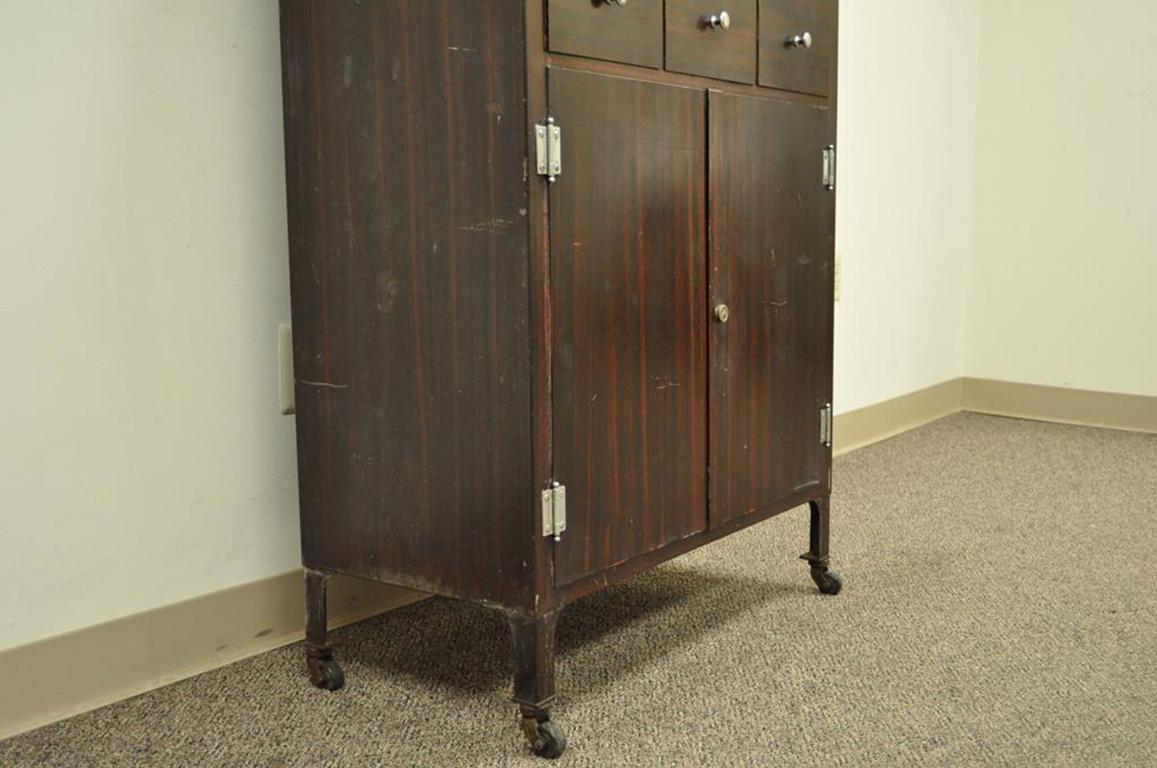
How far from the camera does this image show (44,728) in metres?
1.45

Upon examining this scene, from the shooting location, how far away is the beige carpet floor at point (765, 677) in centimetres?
140

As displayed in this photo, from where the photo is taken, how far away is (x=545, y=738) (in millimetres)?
1387

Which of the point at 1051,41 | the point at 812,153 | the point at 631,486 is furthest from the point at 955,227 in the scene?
the point at 631,486

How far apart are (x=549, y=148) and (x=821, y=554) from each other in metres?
0.99

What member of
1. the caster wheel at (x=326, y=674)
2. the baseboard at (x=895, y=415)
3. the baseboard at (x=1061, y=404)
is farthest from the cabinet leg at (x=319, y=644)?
the baseboard at (x=1061, y=404)

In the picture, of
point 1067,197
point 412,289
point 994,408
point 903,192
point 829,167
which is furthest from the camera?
point 994,408

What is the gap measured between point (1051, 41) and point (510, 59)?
115 inches

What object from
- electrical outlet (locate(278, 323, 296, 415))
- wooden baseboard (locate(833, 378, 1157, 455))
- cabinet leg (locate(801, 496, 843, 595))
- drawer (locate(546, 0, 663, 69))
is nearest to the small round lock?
drawer (locate(546, 0, 663, 69))

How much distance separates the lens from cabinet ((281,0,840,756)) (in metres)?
1.36

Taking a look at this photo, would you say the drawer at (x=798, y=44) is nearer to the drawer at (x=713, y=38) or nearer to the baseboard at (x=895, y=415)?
the drawer at (x=713, y=38)

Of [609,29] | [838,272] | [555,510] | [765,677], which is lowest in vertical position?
[765,677]

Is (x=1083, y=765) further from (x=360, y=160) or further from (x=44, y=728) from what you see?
(x=44, y=728)

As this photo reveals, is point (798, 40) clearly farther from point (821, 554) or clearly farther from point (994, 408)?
point (994, 408)

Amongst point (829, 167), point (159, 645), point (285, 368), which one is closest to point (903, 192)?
point (829, 167)
